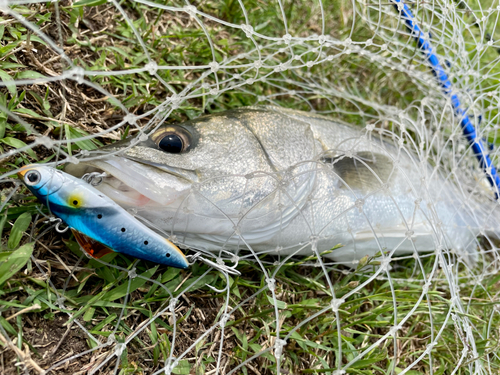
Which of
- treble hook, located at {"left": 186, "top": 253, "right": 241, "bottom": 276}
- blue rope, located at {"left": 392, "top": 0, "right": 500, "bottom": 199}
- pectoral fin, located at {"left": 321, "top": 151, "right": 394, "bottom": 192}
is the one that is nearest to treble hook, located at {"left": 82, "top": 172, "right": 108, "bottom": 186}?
treble hook, located at {"left": 186, "top": 253, "right": 241, "bottom": 276}

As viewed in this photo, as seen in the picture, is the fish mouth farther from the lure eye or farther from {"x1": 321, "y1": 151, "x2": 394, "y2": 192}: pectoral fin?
{"x1": 321, "y1": 151, "x2": 394, "y2": 192}: pectoral fin

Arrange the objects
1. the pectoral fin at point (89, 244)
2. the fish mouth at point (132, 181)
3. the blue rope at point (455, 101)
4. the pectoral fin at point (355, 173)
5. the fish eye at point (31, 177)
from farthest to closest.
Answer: the blue rope at point (455, 101) < the pectoral fin at point (355, 173) < the pectoral fin at point (89, 244) < the fish mouth at point (132, 181) < the fish eye at point (31, 177)

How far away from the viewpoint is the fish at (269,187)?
170cm

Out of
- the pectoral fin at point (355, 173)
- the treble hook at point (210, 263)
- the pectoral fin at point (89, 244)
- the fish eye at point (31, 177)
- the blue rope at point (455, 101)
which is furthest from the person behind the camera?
the blue rope at point (455, 101)

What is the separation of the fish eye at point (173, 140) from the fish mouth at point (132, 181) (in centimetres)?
16

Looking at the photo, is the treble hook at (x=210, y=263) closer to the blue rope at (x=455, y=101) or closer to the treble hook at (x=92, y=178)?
the treble hook at (x=92, y=178)

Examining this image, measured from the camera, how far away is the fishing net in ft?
5.80

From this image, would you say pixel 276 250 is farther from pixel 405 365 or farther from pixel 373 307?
pixel 405 365

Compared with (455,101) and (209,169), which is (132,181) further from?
(455,101)

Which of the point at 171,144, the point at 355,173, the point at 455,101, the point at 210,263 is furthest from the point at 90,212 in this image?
the point at 455,101

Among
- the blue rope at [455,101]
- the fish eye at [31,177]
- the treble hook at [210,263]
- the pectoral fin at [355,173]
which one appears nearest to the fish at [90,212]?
the fish eye at [31,177]

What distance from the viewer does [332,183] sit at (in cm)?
214

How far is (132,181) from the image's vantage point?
1638mm

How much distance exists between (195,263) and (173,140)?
67 centimetres
